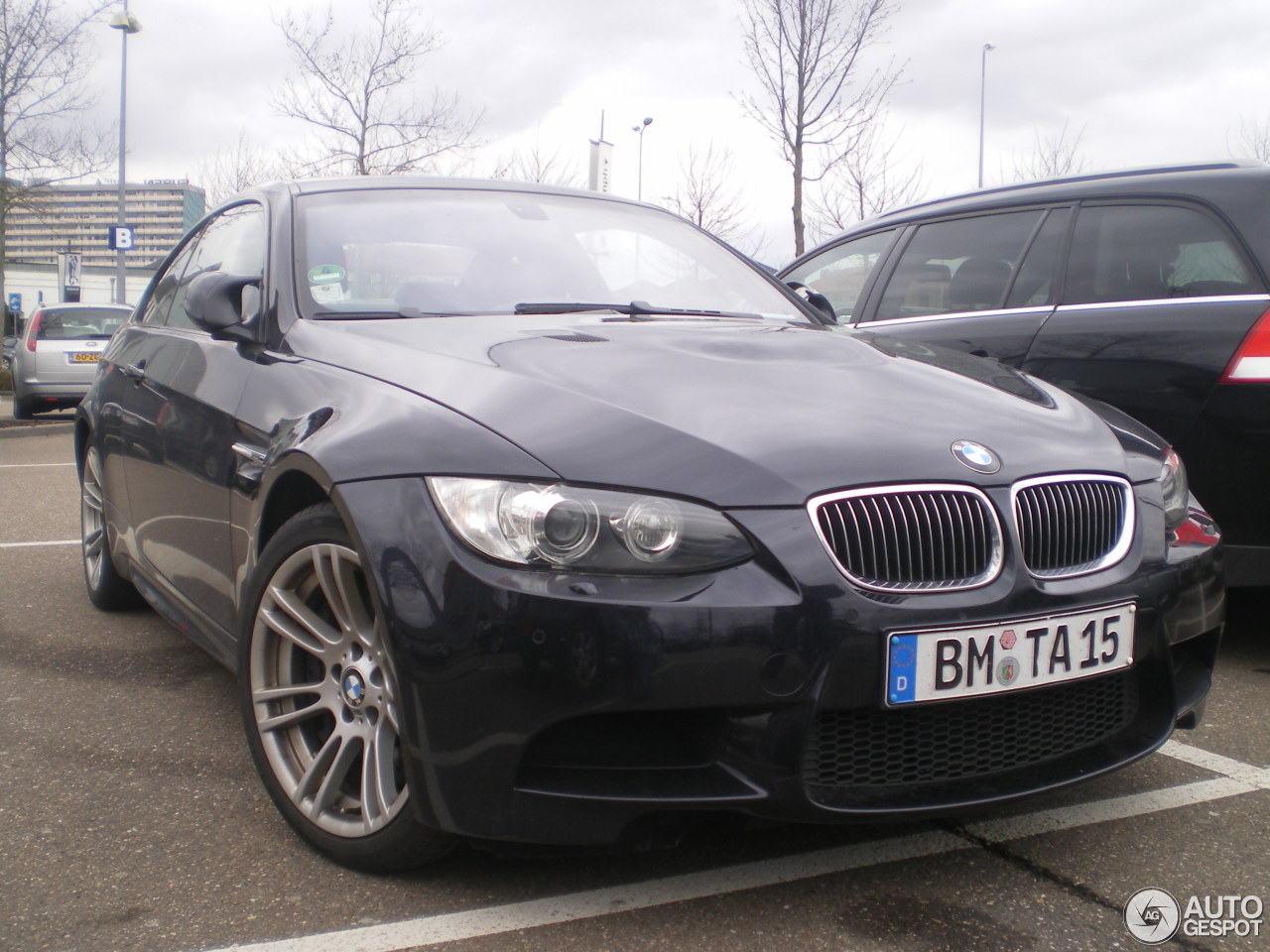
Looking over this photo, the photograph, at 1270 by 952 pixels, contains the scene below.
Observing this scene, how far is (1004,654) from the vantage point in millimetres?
2035

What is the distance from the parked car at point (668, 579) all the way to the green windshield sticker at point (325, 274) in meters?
0.17

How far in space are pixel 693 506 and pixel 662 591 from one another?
155 millimetres

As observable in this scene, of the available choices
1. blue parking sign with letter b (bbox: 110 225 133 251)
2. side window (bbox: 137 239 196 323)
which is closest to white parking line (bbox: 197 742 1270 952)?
side window (bbox: 137 239 196 323)

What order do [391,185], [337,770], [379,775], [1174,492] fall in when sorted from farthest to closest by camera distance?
[391,185], [1174,492], [337,770], [379,775]

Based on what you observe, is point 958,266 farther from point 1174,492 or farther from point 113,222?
point 113,222

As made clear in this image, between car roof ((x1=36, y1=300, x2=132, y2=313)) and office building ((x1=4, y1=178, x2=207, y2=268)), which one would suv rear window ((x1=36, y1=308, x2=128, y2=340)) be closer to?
car roof ((x1=36, y1=300, x2=132, y2=313))

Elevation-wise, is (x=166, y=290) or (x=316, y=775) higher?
(x=166, y=290)

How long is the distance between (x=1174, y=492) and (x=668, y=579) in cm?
131

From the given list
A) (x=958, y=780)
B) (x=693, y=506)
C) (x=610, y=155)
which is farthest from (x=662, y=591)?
(x=610, y=155)

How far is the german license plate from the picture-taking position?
1.96 metres

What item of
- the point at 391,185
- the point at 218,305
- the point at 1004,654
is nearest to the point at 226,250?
the point at 391,185

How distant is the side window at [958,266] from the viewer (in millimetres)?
4488

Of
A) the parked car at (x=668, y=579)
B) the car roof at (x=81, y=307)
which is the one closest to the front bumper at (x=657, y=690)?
the parked car at (x=668, y=579)

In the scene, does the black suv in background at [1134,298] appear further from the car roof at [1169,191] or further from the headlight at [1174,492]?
the headlight at [1174,492]
